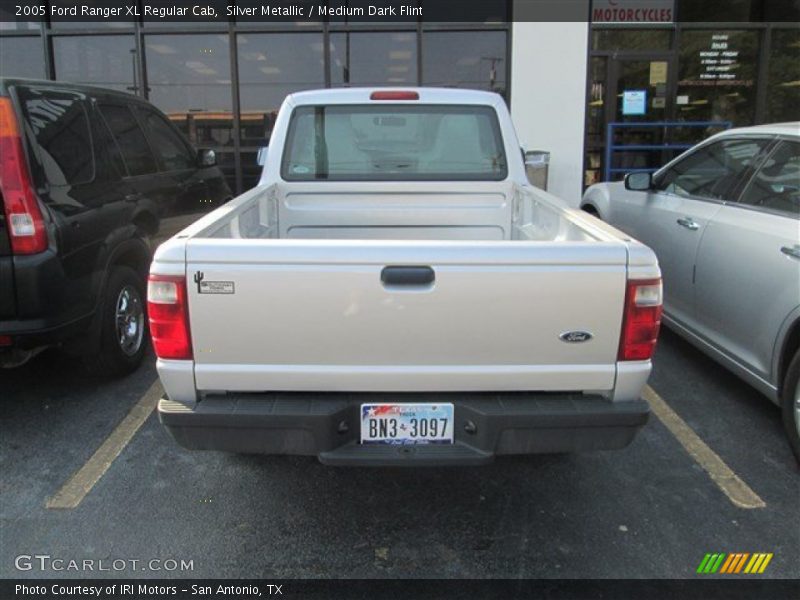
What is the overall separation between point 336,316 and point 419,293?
0.32 metres

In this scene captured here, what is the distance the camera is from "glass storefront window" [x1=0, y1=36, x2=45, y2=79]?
10.1 metres

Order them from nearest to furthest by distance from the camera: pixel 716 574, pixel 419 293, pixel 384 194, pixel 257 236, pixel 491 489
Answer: pixel 419 293 → pixel 716 574 → pixel 491 489 → pixel 257 236 → pixel 384 194

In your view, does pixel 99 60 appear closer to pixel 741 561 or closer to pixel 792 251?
pixel 792 251

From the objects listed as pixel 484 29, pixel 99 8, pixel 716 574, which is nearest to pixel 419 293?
pixel 716 574

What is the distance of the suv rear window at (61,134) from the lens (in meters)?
3.87

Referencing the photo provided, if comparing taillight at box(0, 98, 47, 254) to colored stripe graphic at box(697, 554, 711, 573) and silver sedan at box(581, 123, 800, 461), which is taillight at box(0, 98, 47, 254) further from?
silver sedan at box(581, 123, 800, 461)

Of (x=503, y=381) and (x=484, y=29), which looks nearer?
(x=503, y=381)

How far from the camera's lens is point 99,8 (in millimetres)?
10102

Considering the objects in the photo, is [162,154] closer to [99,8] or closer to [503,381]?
[503,381]

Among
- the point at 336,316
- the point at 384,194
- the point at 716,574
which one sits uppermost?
the point at 384,194

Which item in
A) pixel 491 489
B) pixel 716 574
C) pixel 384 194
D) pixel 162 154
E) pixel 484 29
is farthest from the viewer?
pixel 484 29

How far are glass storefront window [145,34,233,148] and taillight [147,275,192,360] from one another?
324 inches

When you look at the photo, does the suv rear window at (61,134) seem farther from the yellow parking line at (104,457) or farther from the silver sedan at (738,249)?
the silver sedan at (738,249)

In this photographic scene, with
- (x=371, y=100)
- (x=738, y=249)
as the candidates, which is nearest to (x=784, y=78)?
(x=738, y=249)
